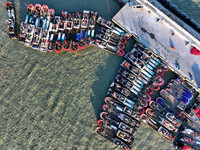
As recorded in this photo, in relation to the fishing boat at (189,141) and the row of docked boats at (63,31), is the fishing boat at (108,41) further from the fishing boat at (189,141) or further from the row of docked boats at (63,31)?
the fishing boat at (189,141)

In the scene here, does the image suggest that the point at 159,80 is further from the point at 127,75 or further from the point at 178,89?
the point at 127,75

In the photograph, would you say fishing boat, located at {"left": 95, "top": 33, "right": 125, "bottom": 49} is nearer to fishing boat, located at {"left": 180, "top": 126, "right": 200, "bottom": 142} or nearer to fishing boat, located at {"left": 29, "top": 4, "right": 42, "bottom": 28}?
fishing boat, located at {"left": 29, "top": 4, "right": 42, "bottom": 28}

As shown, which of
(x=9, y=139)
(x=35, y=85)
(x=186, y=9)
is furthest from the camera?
(x=186, y=9)

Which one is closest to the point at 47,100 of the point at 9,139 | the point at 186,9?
the point at 9,139

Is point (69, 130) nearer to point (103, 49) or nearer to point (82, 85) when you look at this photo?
point (82, 85)

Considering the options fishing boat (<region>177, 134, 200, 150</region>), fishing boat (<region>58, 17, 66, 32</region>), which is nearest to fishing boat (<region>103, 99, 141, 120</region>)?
fishing boat (<region>177, 134, 200, 150</region>)
